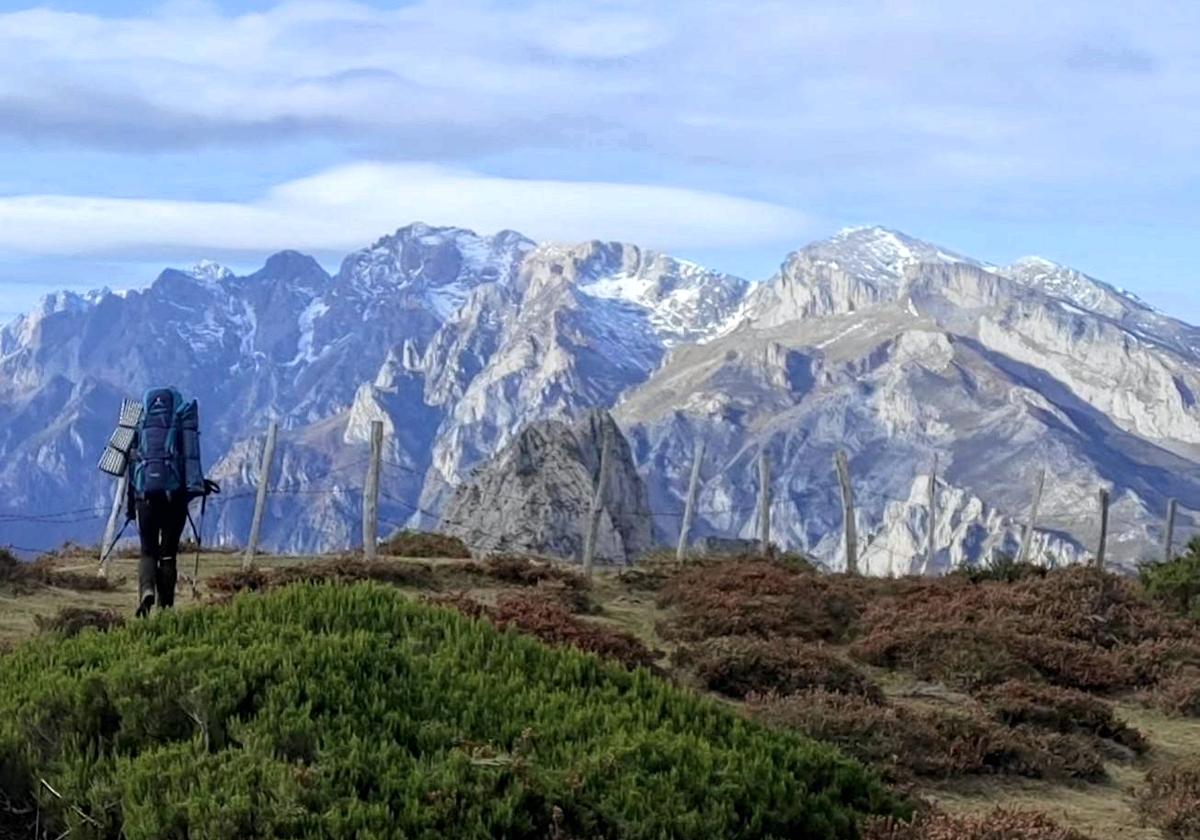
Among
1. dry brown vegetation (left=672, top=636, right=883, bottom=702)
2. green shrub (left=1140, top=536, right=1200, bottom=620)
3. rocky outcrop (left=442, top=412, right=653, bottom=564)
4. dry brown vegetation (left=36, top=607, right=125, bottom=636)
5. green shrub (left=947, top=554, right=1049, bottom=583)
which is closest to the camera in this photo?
dry brown vegetation (left=36, top=607, right=125, bottom=636)

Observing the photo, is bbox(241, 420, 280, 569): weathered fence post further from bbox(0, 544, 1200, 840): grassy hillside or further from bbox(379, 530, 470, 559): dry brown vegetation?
bbox(379, 530, 470, 559): dry brown vegetation

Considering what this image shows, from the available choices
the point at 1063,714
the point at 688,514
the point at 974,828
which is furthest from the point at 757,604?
the point at 688,514

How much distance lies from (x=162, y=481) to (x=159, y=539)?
710 millimetres

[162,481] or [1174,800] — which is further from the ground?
[162,481]

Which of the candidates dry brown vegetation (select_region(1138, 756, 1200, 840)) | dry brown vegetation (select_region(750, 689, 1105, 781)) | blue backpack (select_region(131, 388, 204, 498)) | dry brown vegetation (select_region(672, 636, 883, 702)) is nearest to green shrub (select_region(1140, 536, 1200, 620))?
dry brown vegetation (select_region(672, 636, 883, 702))

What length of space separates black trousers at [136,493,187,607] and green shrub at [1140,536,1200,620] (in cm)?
1433

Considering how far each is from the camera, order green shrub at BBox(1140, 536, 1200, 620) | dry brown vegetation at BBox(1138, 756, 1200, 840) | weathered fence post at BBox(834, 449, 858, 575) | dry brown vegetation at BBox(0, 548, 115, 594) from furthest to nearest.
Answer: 1. weathered fence post at BBox(834, 449, 858, 575)
2. green shrub at BBox(1140, 536, 1200, 620)
3. dry brown vegetation at BBox(0, 548, 115, 594)
4. dry brown vegetation at BBox(1138, 756, 1200, 840)

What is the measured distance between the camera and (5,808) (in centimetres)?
767

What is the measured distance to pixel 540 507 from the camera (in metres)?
39.2

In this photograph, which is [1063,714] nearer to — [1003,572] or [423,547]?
[1003,572]

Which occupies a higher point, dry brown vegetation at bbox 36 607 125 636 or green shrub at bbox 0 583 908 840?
green shrub at bbox 0 583 908 840

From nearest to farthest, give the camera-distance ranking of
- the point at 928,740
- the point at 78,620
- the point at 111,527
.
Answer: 1. the point at 928,740
2. the point at 78,620
3. the point at 111,527

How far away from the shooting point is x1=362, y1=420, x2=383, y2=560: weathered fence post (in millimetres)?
23828

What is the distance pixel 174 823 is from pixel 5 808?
1.36m
